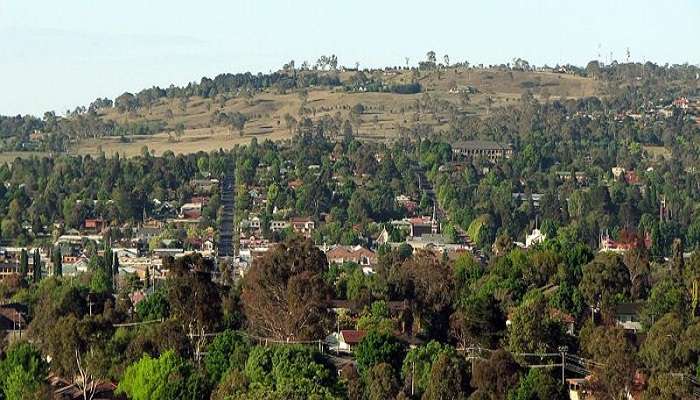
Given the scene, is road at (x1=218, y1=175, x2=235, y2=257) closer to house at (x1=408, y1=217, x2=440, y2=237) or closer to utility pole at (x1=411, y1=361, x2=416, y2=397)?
house at (x1=408, y1=217, x2=440, y2=237)

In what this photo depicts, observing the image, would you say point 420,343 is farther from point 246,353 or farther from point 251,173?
point 251,173

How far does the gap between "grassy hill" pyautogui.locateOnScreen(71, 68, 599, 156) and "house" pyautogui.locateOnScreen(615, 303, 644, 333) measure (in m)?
85.2

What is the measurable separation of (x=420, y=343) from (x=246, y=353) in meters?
5.61

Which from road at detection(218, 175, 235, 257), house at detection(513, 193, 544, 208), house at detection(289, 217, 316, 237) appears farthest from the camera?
house at detection(513, 193, 544, 208)

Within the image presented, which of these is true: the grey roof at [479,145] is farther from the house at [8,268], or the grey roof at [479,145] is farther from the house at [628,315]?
the house at [628,315]

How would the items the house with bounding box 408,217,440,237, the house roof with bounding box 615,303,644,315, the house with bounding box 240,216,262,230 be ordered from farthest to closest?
the house with bounding box 240,216,262,230 < the house with bounding box 408,217,440,237 < the house roof with bounding box 615,303,644,315

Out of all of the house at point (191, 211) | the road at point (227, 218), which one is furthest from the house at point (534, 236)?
the house at point (191, 211)

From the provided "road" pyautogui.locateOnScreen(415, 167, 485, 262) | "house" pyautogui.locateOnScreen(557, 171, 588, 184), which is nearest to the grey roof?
"road" pyautogui.locateOnScreen(415, 167, 485, 262)

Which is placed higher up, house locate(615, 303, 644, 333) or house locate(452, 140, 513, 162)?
house locate(615, 303, 644, 333)

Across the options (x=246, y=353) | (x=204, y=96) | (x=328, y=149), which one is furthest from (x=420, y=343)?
(x=204, y=96)

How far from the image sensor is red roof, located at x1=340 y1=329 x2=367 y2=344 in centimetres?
4931

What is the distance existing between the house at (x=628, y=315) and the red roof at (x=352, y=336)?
273 inches

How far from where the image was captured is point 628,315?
173 ft

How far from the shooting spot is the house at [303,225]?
95812 millimetres
